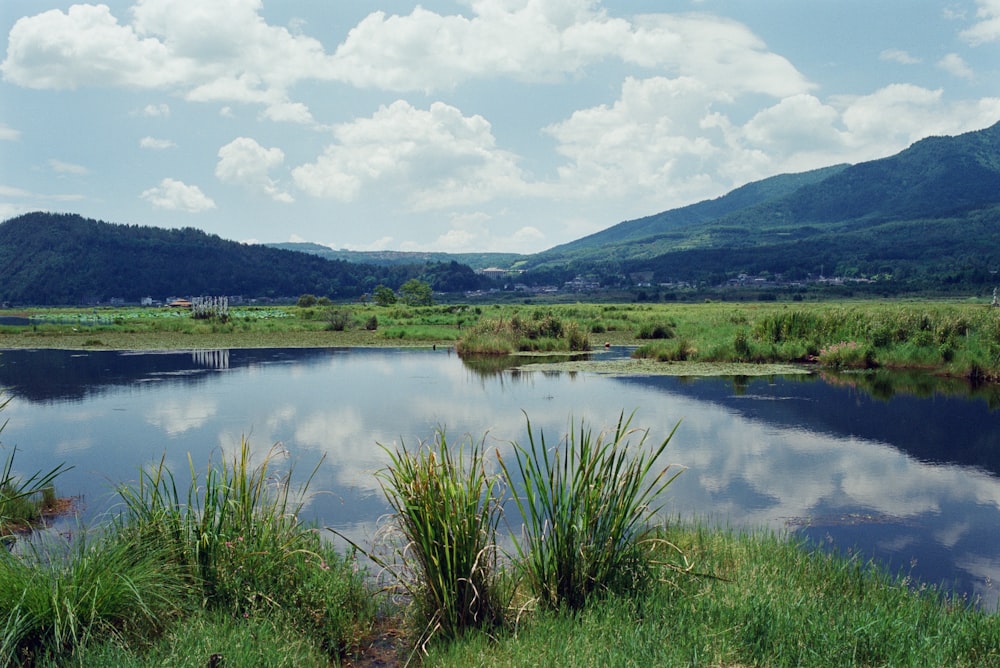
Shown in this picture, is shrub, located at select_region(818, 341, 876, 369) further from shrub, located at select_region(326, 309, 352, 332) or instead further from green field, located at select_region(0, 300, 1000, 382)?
shrub, located at select_region(326, 309, 352, 332)

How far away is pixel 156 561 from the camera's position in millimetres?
5711

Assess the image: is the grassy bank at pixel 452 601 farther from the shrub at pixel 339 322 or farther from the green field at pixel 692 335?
the shrub at pixel 339 322

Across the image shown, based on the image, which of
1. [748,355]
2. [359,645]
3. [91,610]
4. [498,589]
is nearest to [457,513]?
[498,589]

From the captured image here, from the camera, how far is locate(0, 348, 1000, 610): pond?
31.4ft

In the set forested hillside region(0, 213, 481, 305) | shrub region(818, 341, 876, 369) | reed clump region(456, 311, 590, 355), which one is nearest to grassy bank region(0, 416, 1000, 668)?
shrub region(818, 341, 876, 369)

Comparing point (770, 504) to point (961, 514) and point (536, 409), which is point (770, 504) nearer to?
point (961, 514)

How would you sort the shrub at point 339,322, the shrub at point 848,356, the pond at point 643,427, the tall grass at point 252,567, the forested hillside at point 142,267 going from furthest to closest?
the forested hillside at point 142,267 < the shrub at point 339,322 < the shrub at point 848,356 < the pond at point 643,427 < the tall grass at point 252,567

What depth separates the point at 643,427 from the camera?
1538 centimetres

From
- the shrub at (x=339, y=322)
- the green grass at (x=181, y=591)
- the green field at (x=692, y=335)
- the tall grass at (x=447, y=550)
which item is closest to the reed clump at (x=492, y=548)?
the tall grass at (x=447, y=550)

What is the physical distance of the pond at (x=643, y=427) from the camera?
31.4ft

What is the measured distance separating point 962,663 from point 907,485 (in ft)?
24.1

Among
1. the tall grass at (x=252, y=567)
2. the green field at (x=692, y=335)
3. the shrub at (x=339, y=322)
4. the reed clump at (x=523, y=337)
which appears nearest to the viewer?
the tall grass at (x=252, y=567)

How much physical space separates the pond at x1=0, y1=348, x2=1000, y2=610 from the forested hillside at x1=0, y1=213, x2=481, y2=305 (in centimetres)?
11545

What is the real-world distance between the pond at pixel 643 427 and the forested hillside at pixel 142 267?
115 metres
